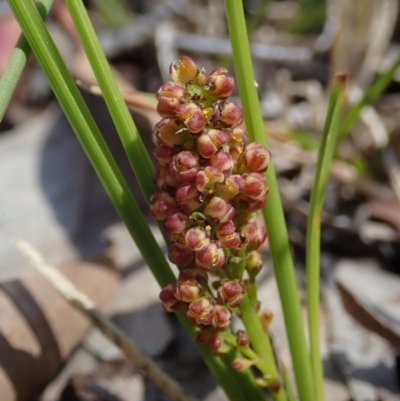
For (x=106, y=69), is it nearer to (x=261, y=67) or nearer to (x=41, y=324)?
(x=41, y=324)

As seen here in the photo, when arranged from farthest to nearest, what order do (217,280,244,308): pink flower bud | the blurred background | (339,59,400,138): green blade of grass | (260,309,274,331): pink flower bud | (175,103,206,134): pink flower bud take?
(339,59,400,138): green blade of grass → the blurred background → (260,309,274,331): pink flower bud → (217,280,244,308): pink flower bud → (175,103,206,134): pink flower bud

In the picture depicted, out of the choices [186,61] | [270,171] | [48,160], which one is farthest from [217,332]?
[48,160]

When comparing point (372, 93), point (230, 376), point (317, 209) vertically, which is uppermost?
point (372, 93)

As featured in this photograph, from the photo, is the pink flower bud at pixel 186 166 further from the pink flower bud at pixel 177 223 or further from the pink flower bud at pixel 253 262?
the pink flower bud at pixel 253 262

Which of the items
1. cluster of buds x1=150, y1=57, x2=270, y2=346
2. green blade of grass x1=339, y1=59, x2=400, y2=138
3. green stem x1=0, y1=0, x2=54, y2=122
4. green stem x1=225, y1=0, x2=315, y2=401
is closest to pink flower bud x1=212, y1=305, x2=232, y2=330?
cluster of buds x1=150, y1=57, x2=270, y2=346

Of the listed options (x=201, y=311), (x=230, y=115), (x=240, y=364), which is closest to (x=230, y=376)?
(x=240, y=364)

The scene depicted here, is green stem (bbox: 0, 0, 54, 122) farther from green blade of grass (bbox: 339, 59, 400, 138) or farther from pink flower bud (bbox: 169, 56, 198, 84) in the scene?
green blade of grass (bbox: 339, 59, 400, 138)

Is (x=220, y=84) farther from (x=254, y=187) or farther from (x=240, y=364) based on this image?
(x=240, y=364)
